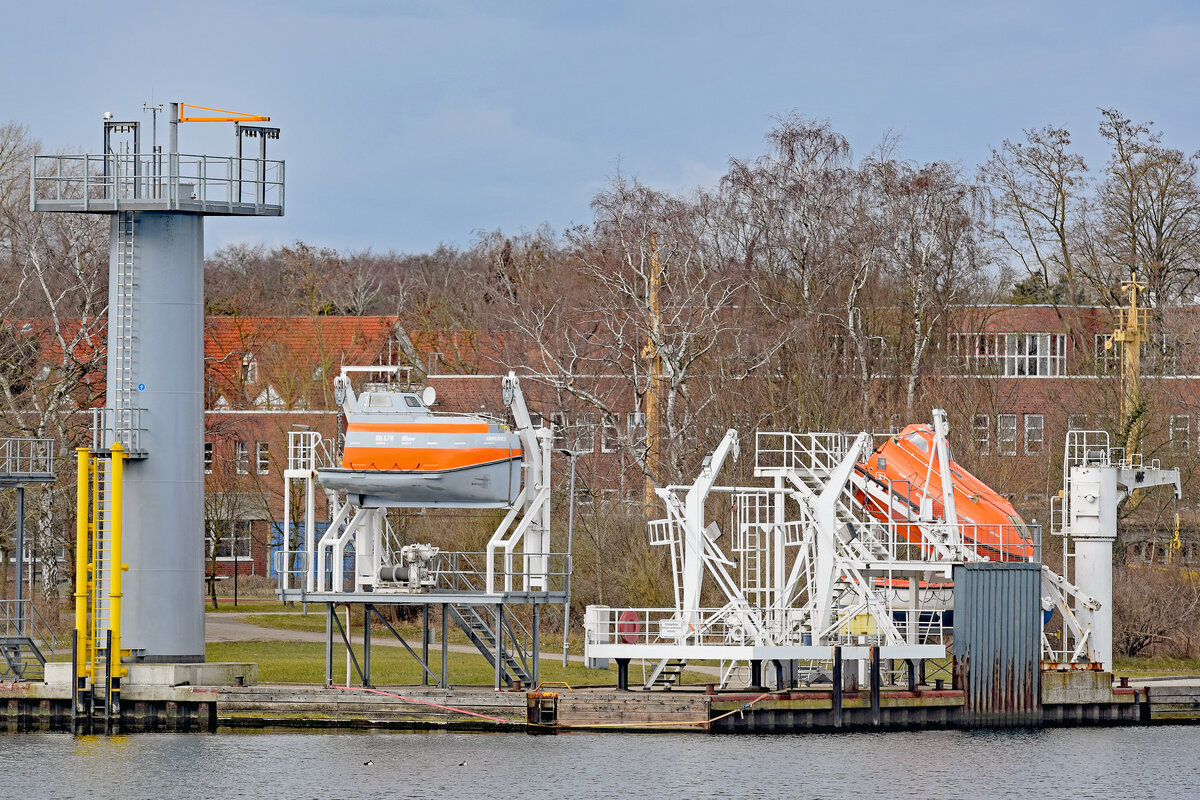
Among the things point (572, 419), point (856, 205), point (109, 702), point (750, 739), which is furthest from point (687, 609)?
point (856, 205)

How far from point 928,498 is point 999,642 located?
3.84m

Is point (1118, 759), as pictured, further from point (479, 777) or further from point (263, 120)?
point (263, 120)

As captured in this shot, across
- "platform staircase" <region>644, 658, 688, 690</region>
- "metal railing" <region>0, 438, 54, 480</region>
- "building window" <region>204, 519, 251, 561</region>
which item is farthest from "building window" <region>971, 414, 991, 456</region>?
"metal railing" <region>0, 438, 54, 480</region>

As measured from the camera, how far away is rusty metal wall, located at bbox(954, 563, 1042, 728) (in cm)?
4478

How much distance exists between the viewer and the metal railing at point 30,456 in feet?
151

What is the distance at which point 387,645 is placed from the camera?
59312mm

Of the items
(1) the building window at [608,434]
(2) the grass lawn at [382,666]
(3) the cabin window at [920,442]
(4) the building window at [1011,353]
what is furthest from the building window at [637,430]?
(3) the cabin window at [920,442]

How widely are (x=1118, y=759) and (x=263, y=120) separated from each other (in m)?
23.0

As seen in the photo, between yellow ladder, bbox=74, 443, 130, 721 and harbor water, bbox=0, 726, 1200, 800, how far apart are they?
4.11 feet

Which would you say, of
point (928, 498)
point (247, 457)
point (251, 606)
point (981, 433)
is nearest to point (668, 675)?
point (928, 498)

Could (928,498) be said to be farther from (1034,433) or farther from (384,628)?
(1034,433)

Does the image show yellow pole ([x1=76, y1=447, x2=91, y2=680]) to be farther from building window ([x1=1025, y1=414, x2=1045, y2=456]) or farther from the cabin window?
building window ([x1=1025, y1=414, x2=1045, y2=456])

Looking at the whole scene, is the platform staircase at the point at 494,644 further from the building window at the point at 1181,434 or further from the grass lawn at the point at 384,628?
the building window at the point at 1181,434

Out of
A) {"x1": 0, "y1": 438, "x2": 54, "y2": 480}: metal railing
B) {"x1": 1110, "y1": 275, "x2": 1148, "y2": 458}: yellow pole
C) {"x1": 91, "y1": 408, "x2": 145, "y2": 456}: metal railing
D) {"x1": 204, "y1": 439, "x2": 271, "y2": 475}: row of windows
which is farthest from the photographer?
{"x1": 204, "y1": 439, "x2": 271, "y2": 475}: row of windows
